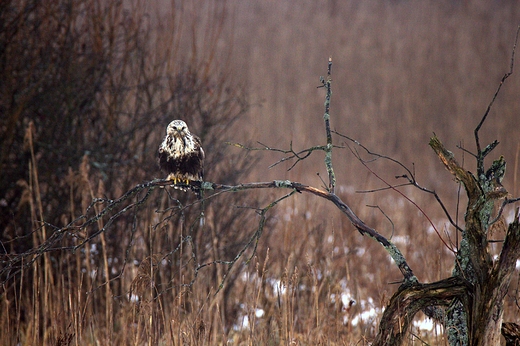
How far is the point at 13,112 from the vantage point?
439cm

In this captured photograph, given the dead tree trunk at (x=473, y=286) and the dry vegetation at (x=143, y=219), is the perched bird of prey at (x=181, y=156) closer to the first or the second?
the dry vegetation at (x=143, y=219)

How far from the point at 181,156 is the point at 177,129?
18 centimetres

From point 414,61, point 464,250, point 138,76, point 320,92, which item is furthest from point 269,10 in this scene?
point 464,250

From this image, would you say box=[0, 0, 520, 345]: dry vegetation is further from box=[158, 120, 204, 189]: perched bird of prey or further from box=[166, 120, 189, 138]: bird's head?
box=[166, 120, 189, 138]: bird's head

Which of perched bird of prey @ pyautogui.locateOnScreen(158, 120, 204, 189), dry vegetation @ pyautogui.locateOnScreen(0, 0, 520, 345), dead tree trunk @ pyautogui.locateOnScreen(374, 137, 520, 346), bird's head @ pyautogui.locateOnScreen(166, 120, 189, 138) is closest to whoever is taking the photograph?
dead tree trunk @ pyautogui.locateOnScreen(374, 137, 520, 346)

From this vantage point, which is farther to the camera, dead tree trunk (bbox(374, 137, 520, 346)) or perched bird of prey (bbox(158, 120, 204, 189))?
perched bird of prey (bbox(158, 120, 204, 189))

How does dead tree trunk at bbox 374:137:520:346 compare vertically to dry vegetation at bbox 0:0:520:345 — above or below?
below

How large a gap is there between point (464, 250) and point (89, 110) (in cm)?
366

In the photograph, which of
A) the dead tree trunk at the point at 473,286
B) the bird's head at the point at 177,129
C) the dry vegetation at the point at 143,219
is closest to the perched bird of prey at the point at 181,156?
the bird's head at the point at 177,129

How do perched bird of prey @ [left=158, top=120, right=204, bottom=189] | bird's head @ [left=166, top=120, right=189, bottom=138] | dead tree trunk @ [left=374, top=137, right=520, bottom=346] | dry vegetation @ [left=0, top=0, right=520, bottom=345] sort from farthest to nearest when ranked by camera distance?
dry vegetation @ [left=0, top=0, right=520, bottom=345]
perched bird of prey @ [left=158, top=120, right=204, bottom=189]
bird's head @ [left=166, top=120, right=189, bottom=138]
dead tree trunk @ [left=374, top=137, right=520, bottom=346]

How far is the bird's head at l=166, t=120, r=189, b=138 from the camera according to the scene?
263 centimetres

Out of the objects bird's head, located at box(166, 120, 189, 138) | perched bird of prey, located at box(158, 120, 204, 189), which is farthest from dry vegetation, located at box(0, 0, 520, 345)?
bird's head, located at box(166, 120, 189, 138)

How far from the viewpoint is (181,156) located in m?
2.79

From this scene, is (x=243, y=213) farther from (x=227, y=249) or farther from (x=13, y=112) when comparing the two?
(x=13, y=112)
